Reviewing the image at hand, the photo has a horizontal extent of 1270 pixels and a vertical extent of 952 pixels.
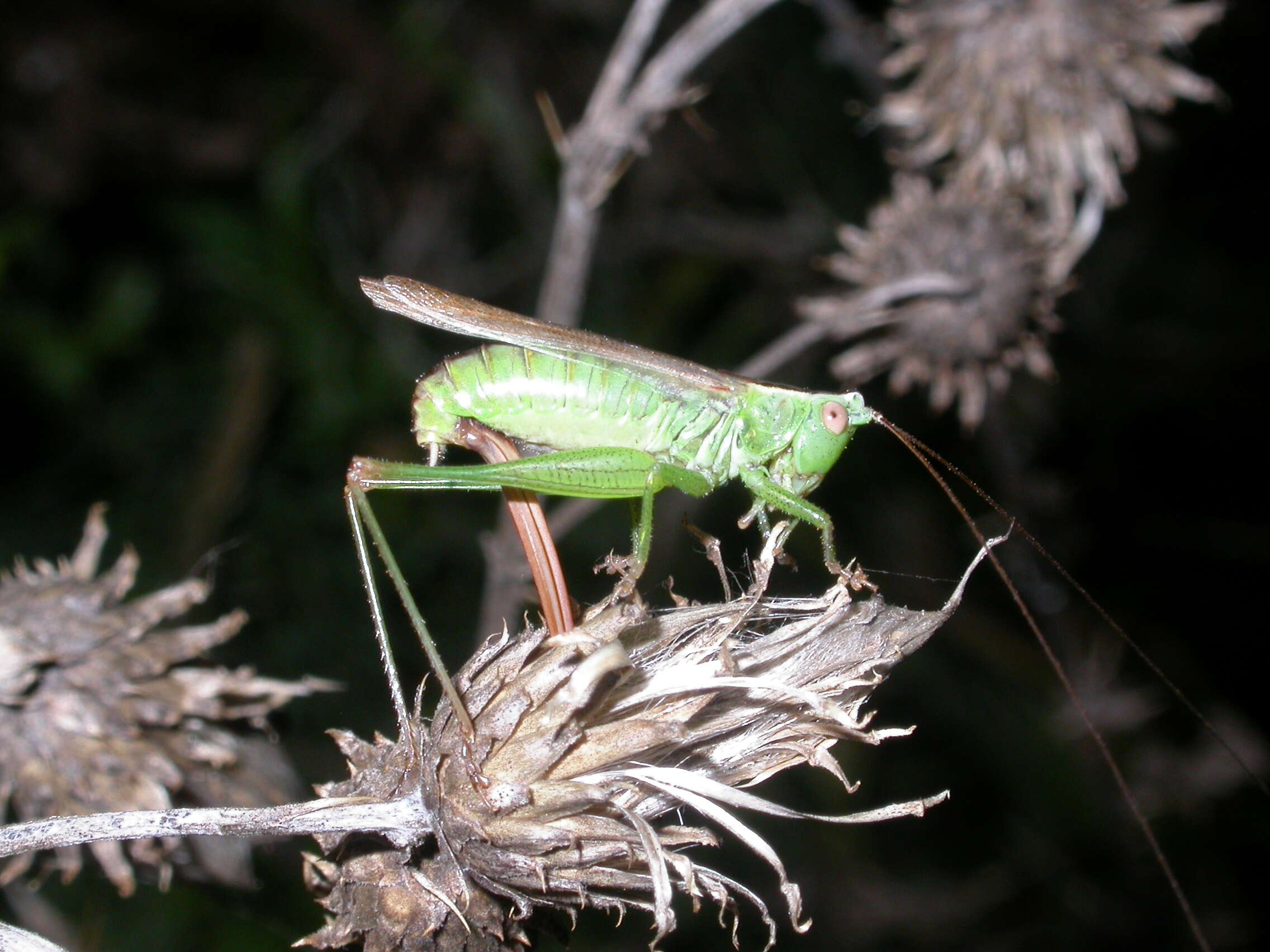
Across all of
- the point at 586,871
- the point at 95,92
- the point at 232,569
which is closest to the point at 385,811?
the point at 586,871

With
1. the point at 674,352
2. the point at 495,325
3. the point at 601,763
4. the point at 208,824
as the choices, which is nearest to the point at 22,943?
the point at 208,824

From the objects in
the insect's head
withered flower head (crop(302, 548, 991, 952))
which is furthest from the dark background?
withered flower head (crop(302, 548, 991, 952))

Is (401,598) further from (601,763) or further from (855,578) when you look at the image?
(855,578)

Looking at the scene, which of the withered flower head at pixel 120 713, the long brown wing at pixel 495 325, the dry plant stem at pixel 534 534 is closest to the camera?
the dry plant stem at pixel 534 534

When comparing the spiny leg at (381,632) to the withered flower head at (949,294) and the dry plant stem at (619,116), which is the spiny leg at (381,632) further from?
the withered flower head at (949,294)

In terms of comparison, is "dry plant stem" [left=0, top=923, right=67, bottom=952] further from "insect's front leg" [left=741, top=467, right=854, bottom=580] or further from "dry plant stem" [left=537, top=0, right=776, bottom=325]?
"dry plant stem" [left=537, top=0, right=776, bottom=325]

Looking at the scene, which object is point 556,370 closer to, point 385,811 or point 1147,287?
point 385,811

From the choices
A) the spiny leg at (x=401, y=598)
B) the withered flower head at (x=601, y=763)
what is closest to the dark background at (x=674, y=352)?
the spiny leg at (x=401, y=598)

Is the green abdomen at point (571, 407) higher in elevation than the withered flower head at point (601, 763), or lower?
higher
